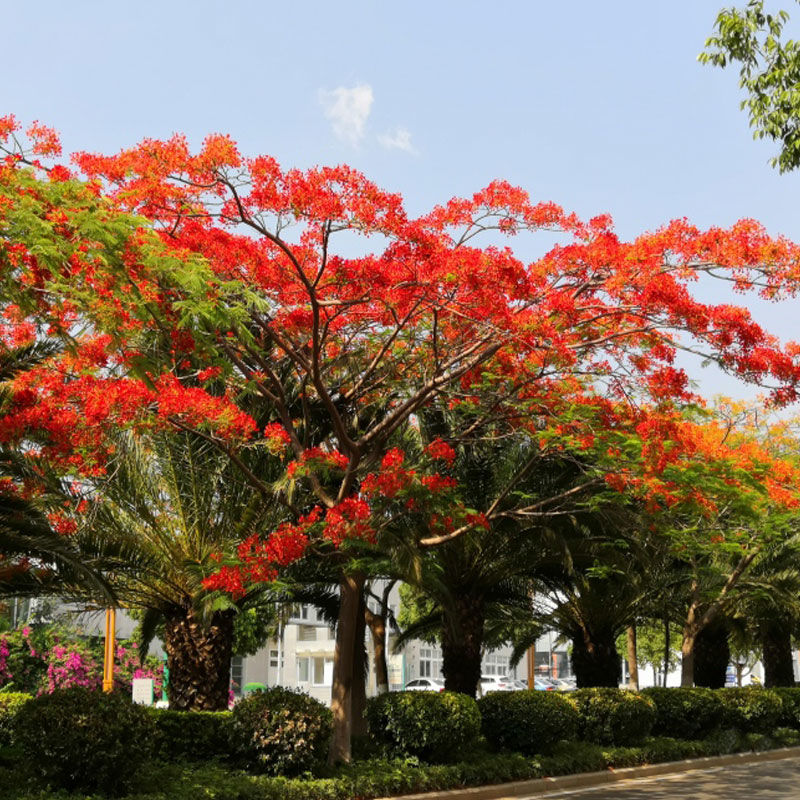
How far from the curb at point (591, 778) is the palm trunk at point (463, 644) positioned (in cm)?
231

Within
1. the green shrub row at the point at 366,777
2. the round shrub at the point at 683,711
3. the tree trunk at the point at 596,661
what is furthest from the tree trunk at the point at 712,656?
the green shrub row at the point at 366,777

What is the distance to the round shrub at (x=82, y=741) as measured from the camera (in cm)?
1073

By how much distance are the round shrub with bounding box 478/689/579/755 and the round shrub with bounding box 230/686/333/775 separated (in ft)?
12.2

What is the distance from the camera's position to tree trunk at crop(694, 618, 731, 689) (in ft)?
84.0

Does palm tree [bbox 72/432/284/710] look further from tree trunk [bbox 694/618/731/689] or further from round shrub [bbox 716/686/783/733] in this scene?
tree trunk [bbox 694/618/731/689]

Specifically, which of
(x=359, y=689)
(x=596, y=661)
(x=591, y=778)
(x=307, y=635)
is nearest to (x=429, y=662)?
(x=307, y=635)

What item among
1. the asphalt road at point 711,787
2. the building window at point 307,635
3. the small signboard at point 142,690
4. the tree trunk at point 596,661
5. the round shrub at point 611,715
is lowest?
the asphalt road at point 711,787

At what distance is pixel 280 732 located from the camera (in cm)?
1271

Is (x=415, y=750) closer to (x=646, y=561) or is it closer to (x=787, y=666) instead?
(x=646, y=561)

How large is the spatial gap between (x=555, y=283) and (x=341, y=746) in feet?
21.7

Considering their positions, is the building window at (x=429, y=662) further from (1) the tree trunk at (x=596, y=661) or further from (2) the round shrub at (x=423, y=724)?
(2) the round shrub at (x=423, y=724)

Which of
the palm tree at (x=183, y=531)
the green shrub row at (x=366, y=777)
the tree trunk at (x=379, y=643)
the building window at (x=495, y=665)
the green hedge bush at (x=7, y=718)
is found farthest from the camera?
the building window at (x=495, y=665)

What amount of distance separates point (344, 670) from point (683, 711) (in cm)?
916

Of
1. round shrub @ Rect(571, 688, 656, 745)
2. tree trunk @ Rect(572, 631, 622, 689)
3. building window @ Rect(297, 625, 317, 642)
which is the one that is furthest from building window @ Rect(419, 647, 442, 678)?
round shrub @ Rect(571, 688, 656, 745)
